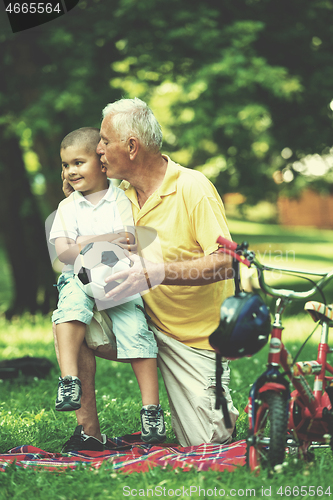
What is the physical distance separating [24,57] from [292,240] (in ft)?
63.8

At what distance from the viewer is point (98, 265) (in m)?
3.17

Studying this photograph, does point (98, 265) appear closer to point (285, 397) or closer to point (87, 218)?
point (87, 218)

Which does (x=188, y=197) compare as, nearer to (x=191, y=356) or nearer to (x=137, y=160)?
(x=137, y=160)

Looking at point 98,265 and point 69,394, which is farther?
point 98,265

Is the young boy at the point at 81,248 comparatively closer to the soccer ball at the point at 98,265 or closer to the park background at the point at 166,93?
the soccer ball at the point at 98,265

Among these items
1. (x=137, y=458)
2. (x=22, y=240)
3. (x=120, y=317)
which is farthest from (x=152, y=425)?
(x=22, y=240)

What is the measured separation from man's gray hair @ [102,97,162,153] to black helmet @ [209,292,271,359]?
1166 mm

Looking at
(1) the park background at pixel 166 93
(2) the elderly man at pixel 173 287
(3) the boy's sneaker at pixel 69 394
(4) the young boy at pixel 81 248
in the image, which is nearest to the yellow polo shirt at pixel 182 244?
(2) the elderly man at pixel 173 287

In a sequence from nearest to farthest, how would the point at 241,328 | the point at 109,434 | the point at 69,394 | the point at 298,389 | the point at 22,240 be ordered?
the point at 241,328, the point at 298,389, the point at 69,394, the point at 109,434, the point at 22,240

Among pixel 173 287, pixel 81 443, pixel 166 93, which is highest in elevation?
pixel 166 93

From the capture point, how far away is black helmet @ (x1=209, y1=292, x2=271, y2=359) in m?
2.40

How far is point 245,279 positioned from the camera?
2.76 metres

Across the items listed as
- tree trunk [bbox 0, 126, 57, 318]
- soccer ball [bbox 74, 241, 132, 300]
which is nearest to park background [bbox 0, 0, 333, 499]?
tree trunk [bbox 0, 126, 57, 318]

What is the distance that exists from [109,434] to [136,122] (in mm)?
1868
